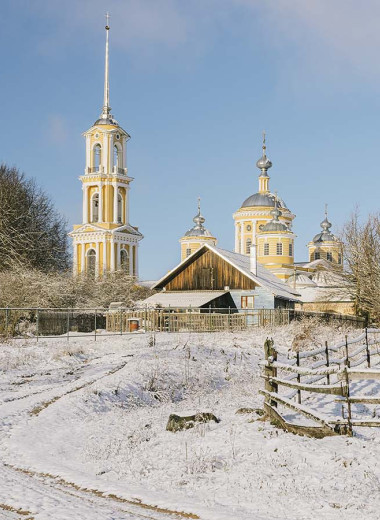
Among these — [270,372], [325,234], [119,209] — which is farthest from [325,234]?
[270,372]

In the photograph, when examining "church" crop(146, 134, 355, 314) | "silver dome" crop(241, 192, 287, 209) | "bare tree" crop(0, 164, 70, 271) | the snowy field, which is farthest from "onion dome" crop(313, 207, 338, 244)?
the snowy field

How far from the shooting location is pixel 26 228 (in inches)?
2125

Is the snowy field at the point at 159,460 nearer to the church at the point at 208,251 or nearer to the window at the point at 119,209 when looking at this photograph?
the church at the point at 208,251

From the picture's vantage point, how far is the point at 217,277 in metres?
48.6

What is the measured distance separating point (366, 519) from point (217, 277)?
41.0 m

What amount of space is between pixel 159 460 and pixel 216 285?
3821cm

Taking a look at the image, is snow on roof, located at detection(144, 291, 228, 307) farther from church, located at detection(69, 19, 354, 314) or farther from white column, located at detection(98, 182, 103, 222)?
white column, located at detection(98, 182, 103, 222)

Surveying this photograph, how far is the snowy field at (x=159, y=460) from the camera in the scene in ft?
26.5

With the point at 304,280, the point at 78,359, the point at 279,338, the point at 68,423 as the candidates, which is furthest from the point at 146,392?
the point at 304,280

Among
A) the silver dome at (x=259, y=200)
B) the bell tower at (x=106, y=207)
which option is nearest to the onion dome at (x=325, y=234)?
the silver dome at (x=259, y=200)

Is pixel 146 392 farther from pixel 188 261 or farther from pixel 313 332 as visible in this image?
pixel 188 261

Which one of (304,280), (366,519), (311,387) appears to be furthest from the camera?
(304,280)

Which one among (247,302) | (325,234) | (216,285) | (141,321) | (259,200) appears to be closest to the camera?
(141,321)

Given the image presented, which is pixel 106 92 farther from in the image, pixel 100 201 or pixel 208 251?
pixel 208 251
